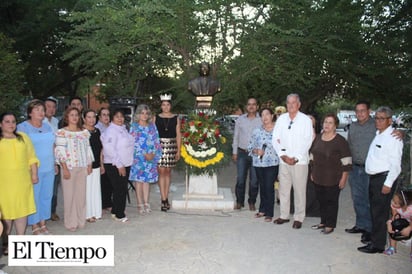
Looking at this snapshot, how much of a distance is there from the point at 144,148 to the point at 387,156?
3.45m

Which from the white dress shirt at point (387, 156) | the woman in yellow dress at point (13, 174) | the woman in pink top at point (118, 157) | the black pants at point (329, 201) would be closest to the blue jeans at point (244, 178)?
the black pants at point (329, 201)

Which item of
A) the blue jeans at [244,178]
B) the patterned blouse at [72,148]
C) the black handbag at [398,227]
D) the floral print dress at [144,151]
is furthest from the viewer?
the blue jeans at [244,178]

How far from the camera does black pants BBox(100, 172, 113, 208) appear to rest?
6.60 meters

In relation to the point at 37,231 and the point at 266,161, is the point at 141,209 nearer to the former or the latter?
the point at 37,231

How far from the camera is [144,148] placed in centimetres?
631

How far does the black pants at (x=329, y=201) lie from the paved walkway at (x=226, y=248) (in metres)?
0.21

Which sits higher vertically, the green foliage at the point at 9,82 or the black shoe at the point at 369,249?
the green foliage at the point at 9,82

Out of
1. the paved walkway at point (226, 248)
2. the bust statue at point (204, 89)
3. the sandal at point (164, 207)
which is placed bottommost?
the paved walkway at point (226, 248)

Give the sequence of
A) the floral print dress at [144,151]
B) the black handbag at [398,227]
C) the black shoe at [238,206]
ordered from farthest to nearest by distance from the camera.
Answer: the black shoe at [238,206] < the floral print dress at [144,151] < the black handbag at [398,227]

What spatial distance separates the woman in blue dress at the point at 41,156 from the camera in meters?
5.15

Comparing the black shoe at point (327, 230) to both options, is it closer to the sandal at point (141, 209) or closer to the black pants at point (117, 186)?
the sandal at point (141, 209)

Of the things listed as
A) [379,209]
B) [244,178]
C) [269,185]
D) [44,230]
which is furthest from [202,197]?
[379,209]

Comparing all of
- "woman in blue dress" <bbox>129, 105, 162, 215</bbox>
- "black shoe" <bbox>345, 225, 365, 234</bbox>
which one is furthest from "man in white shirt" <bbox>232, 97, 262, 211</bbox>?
"black shoe" <bbox>345, 225, 365, 234</bbox>

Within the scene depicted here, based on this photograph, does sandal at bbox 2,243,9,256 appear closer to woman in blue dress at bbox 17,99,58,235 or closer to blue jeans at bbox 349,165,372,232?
woman in blue dress at bbox 17,99,58,235
